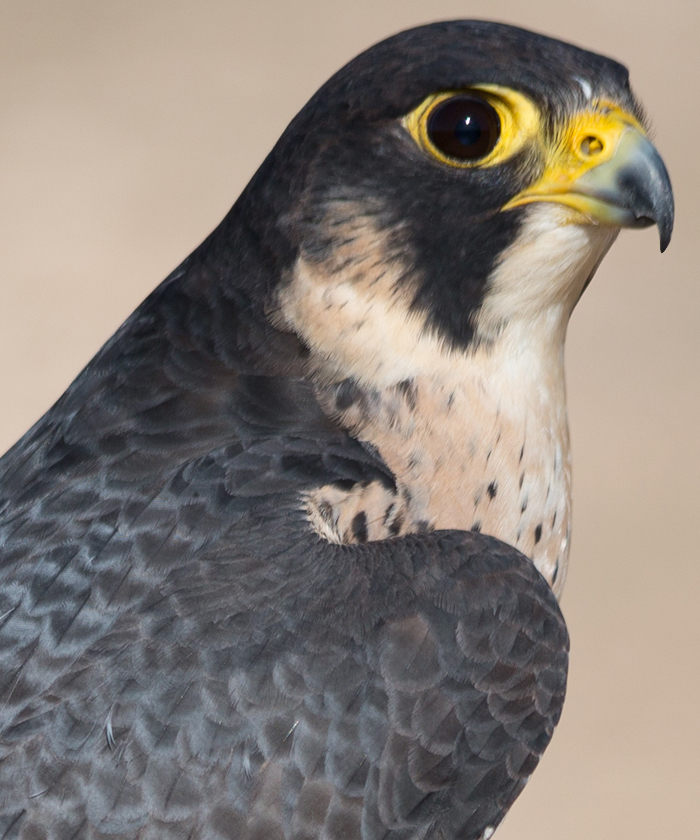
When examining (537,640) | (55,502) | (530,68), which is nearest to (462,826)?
(537,640)

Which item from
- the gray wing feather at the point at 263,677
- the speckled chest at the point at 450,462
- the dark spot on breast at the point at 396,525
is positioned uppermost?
the speckled chest at the point at 450,462

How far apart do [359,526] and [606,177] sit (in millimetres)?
666

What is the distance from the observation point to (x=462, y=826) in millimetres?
1761

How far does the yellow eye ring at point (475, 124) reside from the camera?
1.90m

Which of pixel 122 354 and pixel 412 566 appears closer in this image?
pixel 412 566

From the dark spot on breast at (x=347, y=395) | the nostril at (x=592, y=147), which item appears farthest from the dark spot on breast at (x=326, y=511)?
the nostril at (x=592, y=147)

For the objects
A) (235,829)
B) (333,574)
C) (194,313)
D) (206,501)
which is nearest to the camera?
(235,829)

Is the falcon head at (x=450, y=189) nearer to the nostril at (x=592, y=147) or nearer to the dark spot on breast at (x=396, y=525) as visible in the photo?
the nostril at (x=592, y=147)

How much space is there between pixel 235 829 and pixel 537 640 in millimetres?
505

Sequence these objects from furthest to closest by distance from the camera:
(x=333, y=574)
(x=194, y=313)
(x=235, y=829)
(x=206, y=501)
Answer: (x=194, y=313) < (x=206, y=501) < (x=333, y=574) < (x=235, y=829)

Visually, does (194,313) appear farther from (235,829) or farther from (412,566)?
(235,829)

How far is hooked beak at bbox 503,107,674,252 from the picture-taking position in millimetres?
1915

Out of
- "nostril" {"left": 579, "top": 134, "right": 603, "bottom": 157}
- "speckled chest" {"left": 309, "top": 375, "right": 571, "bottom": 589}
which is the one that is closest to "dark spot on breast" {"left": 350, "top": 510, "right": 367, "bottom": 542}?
"speckled chest" {"left": 309, "top": 375, "right": 571, "bottom": 589}

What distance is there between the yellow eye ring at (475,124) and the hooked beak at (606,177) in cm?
7
